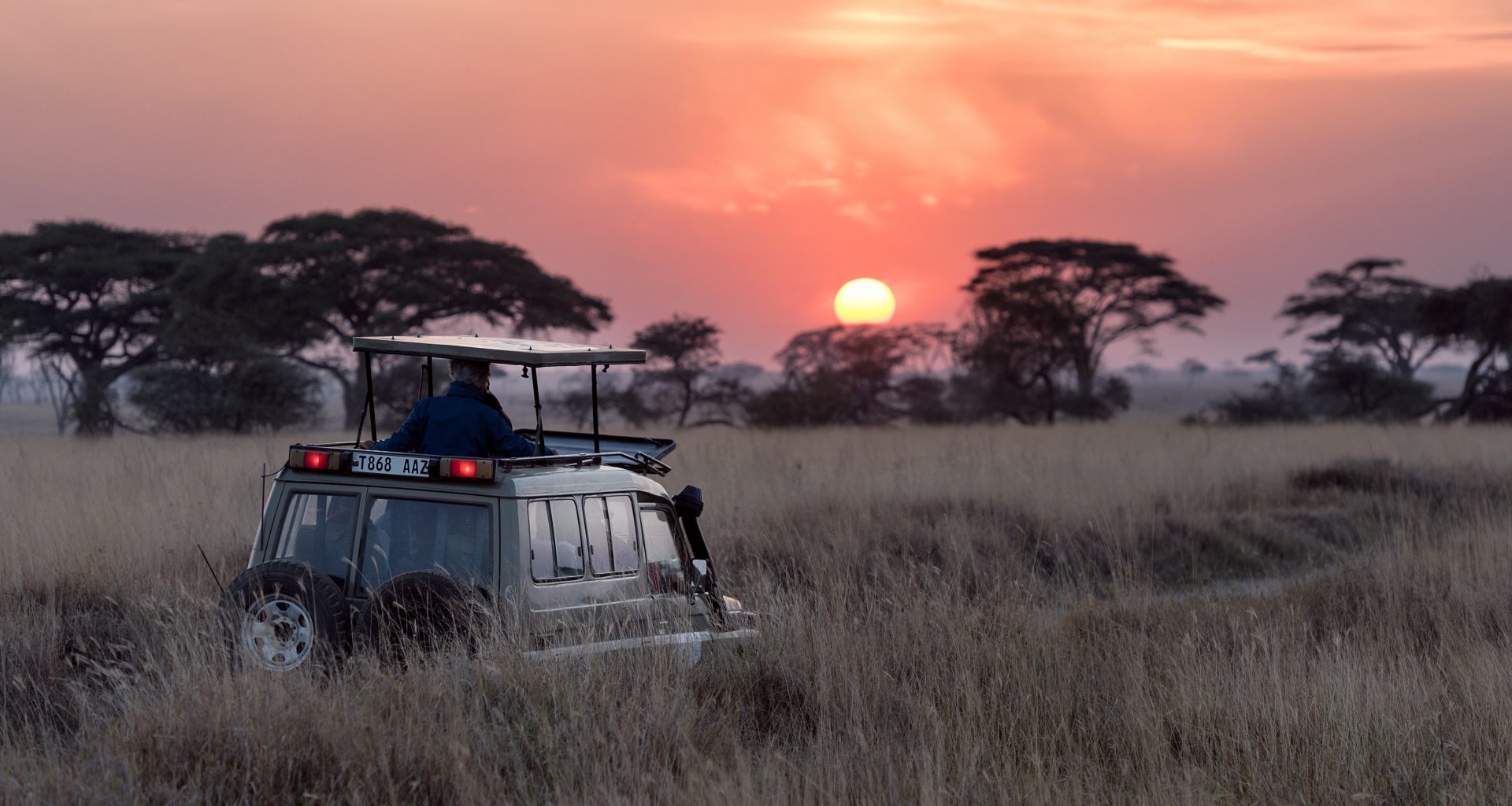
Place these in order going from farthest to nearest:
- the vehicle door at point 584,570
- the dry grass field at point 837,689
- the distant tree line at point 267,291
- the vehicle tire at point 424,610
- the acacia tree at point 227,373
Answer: the distant tree line at point 267,291 < the acacia tree at point 227,373 < the vehicle door at point 584,570 < the vehicle tire at point 424,610 < the dry grass field at point 837,689

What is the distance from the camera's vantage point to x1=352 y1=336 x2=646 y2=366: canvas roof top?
5965 mm

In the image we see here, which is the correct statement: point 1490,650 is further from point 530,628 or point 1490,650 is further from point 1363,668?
point 530,628

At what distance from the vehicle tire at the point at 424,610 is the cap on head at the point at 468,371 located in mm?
1287

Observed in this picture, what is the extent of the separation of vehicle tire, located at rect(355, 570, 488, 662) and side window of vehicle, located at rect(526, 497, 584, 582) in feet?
1.01

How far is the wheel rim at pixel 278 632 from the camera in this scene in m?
5.25

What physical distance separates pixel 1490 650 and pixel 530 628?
17.5 feet

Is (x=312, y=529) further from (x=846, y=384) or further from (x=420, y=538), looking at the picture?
(x=846, y=384)

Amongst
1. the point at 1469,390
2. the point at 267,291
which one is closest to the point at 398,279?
the point at 267,291

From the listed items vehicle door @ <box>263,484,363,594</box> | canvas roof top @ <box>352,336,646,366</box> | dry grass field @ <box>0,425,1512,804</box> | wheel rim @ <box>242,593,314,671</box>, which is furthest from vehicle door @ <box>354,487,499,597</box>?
canvas roof top @ <box>352,336,646,366</box>

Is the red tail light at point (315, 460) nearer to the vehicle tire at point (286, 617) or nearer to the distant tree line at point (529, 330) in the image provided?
the vehicle tire at point (286, 617)

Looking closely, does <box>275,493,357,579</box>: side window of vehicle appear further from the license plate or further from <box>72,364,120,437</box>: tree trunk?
<box>72,364,120,437</box>: tree trunk

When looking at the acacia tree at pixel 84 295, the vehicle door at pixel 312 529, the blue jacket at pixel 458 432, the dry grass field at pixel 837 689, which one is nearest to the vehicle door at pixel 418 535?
the vehicle door at pixel 312 529

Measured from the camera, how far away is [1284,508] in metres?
14.7

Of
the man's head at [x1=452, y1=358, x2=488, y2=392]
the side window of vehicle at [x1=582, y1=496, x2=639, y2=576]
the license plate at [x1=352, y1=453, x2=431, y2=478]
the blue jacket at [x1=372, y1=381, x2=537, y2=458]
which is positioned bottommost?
the side window of vehicle at [x1=582, y1=496, x2=639, y2=576]
